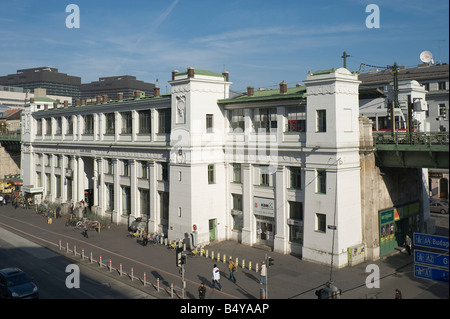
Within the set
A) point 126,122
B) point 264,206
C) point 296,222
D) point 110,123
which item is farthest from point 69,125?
point 296,222

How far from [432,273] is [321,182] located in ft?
61.4

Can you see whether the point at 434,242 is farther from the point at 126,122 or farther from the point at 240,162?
the point at 126,122

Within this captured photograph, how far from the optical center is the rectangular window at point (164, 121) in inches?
1560

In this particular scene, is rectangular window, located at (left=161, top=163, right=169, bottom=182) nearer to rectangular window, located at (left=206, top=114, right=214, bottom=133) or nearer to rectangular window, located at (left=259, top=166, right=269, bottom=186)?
rectangular window, located at (left=206, top=114, right=214, bottom=133)

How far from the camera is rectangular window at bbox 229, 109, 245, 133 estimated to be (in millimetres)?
37281

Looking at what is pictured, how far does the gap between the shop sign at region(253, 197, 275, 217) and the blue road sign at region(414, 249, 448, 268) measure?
21.9 meters

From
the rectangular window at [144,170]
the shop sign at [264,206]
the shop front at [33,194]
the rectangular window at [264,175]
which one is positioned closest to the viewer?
the shop sign at [264,206]

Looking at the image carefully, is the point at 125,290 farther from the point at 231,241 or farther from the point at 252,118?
the point at 252,118

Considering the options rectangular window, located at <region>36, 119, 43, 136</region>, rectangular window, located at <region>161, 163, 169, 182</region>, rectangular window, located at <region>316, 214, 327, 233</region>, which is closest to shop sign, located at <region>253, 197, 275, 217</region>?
rectangular window, located at <region>316, 214, 327, 233</region>

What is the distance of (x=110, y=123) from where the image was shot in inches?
1900

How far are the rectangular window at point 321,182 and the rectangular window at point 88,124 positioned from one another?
31909 mm

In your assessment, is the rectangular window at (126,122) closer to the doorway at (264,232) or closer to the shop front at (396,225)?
the doorway at (264,232)

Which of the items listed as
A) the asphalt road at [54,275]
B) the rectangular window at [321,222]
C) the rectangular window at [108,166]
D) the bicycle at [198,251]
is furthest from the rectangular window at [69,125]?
the rectangular window at [321,222]
